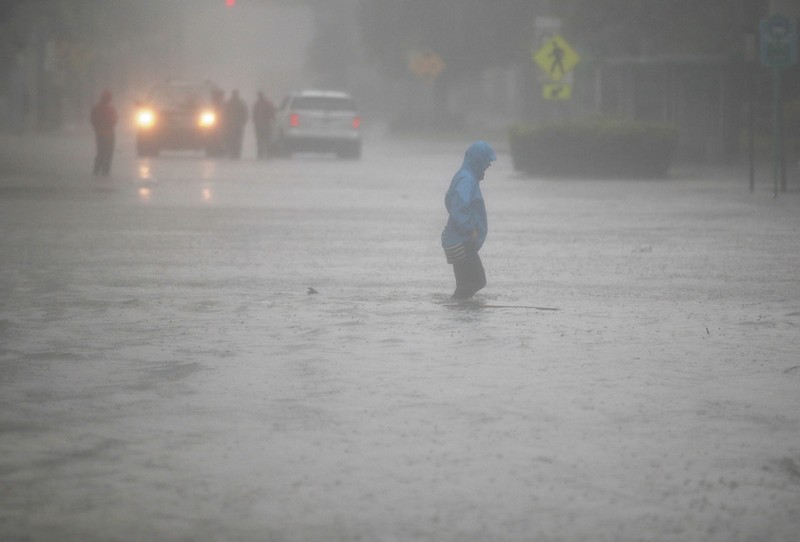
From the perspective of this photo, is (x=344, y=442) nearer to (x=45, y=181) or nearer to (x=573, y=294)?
(x=573, y=294)

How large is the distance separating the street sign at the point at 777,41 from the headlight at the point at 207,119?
2077 centimetres

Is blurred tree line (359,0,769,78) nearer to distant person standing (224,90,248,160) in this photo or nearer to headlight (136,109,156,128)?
distant person standing (224,90,248,160)

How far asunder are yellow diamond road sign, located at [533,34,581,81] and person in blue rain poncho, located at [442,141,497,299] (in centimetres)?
2247

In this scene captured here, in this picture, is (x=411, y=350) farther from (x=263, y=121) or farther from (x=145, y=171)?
(x=263, y=121)

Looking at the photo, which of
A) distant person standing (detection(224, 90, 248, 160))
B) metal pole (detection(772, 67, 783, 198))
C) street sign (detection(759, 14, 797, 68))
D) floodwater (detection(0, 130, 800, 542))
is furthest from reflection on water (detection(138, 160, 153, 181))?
floodwater (detection(0, 130, 800, 542))

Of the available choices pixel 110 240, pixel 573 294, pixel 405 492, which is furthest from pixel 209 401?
pixel 110 240

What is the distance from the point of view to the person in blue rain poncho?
44.4ft

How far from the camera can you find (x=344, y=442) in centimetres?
777

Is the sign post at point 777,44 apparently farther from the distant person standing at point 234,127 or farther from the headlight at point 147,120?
the headlight at point 147,120

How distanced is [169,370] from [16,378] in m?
0.81

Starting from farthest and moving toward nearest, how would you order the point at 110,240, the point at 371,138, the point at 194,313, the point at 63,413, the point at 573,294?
1. the point at 371,138
2. the point at 110,240
3. the point at 573,294
4. the point at 194,313
5. the point at 63,413

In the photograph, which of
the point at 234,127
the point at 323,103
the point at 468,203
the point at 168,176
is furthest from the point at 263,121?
the point at 468,203

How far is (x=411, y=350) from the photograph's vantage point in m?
10.7

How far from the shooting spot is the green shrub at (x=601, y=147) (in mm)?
34031
